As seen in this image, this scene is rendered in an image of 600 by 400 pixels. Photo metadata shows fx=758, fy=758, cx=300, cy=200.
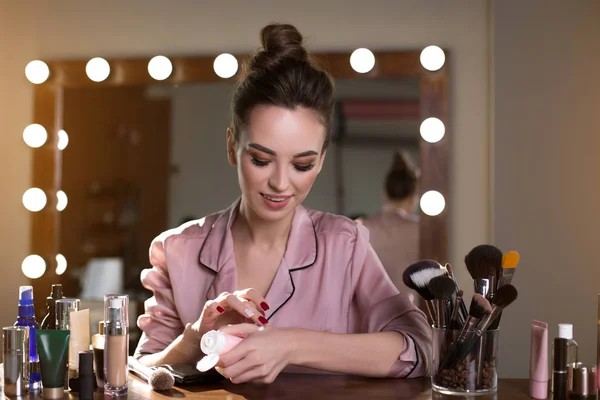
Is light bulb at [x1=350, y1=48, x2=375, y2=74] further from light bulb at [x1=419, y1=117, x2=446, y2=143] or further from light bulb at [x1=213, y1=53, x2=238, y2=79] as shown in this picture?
light bulb at [x1=213, y1=53, x2=238, y2=79]

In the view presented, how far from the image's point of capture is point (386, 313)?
1391 millimetres

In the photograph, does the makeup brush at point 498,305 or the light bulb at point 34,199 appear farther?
the light bulb at point 34,199

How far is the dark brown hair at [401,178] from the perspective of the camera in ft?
7.54

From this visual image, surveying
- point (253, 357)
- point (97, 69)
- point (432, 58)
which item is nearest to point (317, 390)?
point (253, 357)

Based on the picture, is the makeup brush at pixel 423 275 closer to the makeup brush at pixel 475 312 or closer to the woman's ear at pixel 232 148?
the makeup brush at pixel 475 312

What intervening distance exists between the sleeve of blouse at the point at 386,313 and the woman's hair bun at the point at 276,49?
1.21ft

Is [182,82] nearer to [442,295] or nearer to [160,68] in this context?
[160,68]

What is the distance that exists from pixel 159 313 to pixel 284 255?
27 centimetres

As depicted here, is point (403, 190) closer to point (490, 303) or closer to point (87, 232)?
point (87, 232)

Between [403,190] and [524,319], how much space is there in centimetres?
51

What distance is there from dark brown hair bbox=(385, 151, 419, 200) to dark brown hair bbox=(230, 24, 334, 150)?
0.86m

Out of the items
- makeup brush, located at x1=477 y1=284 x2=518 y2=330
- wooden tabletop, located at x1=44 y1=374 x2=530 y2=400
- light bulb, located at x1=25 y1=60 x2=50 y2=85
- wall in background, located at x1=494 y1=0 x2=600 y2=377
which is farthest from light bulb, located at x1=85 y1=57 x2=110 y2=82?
makeup brush, located at x1=477 y1=284 x2=518 y2=330

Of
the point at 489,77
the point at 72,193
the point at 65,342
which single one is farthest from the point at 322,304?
the point at 72,193

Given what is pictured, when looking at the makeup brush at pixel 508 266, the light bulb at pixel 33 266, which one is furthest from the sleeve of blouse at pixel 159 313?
Answer: the light bulb at pixel 33 266
